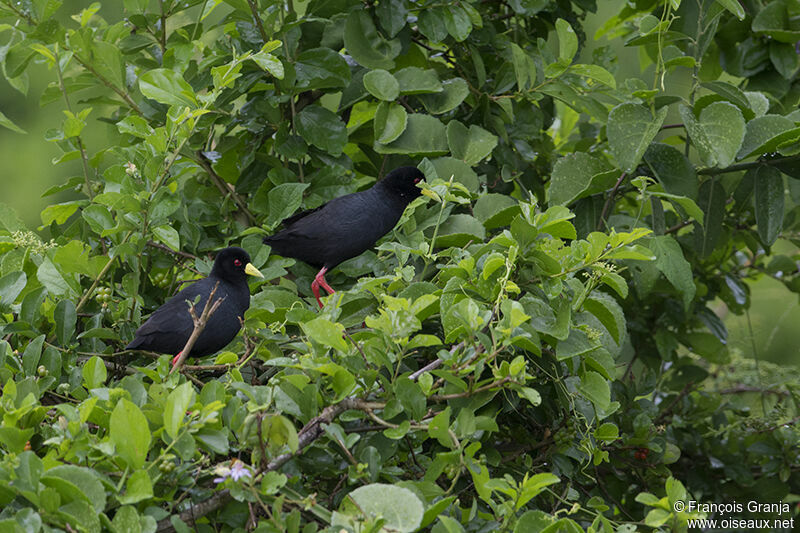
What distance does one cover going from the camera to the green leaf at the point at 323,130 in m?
1.77

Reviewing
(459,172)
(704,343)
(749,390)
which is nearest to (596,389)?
(459,172)

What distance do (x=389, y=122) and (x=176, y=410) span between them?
3.28ft

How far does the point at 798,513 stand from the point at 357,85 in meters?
→ 1.94

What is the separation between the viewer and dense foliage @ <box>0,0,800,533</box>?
101 cm

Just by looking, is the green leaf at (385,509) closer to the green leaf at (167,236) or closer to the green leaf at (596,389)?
the green leaf at (596,389)

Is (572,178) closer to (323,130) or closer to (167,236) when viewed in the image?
(323,130)

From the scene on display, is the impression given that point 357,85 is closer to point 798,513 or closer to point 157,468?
point 157,468

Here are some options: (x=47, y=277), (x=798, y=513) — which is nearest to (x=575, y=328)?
(x=47, y=277)

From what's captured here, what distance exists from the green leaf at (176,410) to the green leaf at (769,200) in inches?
49.3

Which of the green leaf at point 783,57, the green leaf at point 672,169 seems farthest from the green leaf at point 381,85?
the green leaf at point 783,57

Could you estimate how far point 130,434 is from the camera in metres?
0.94

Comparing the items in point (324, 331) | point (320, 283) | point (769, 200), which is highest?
point (324, 331)

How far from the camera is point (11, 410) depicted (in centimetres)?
105

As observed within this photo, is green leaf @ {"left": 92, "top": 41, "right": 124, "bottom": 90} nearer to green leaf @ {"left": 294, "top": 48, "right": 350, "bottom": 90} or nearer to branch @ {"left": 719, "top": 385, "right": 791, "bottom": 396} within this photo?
green leaf @ {"left": 294, "top": 48, "right": 350, "bottom": 90}
